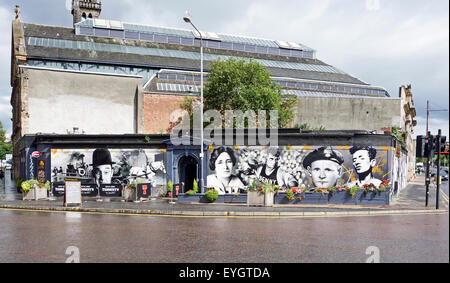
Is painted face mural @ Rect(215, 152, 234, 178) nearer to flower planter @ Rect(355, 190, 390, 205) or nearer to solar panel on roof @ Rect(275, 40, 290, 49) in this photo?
flower planter @ Rect(355, 190, 390, 205)

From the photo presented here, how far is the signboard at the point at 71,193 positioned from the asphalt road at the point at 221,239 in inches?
122

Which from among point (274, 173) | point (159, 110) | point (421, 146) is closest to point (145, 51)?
point (159, 110)

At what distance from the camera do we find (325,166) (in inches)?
825

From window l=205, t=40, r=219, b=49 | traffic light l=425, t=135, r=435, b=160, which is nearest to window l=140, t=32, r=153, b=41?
window l=205, t=40, r=219, b=49

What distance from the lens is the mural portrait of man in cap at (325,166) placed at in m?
20.9

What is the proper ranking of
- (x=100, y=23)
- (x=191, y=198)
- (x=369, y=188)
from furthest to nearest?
(x=100, y=23)
(x=191, y=198)
(x=369, y=188)

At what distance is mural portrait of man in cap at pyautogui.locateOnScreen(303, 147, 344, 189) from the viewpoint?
20.9 meters

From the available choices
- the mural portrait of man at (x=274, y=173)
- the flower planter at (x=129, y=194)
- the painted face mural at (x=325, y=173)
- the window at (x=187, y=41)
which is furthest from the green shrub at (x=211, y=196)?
the window at (x=187, y=41)

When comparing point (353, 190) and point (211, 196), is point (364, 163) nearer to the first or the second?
point (353, 190)

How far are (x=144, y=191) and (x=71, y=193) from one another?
14.0 ft

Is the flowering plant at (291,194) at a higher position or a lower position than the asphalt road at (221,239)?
lower

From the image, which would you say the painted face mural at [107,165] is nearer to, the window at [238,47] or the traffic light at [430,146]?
the traffic light at [430,146]

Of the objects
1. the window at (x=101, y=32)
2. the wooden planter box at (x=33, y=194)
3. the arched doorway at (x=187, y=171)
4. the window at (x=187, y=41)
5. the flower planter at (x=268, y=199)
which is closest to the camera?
the flower planter at (x=268, y=199)

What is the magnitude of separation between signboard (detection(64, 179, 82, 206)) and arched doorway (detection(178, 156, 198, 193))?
692 centimetres
